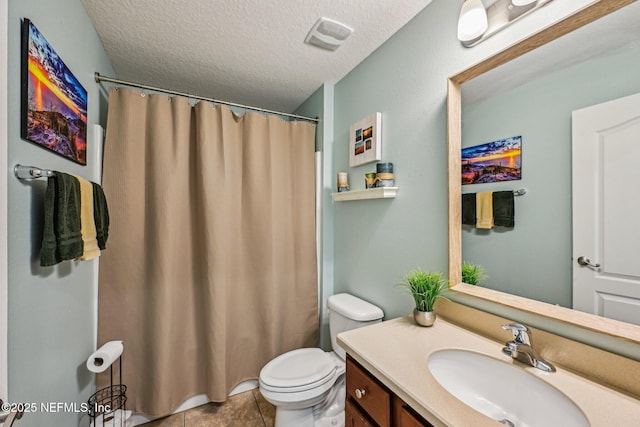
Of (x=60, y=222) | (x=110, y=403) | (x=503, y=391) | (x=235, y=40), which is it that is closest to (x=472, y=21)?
(x=235, y=40)

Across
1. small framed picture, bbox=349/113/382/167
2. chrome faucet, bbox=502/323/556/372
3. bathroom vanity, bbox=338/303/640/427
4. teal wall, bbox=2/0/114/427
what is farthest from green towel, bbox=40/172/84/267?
chrome faucet, bbox=502/323/556/372

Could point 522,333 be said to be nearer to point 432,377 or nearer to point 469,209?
point 432,377

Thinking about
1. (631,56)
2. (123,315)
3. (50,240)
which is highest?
(631,56)

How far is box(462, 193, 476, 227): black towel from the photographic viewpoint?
1.06 m

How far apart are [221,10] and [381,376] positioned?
1.75 metres

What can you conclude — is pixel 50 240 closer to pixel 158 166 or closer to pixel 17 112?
pixel 17 112

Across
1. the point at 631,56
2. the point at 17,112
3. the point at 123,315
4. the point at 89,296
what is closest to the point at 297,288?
the point at 123,315

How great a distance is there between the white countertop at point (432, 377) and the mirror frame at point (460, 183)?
0.52ft

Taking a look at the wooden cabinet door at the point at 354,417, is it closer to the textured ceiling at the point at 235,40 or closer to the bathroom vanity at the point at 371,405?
the bathroom vanity at the point at 371,405

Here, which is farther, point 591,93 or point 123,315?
point 123,315

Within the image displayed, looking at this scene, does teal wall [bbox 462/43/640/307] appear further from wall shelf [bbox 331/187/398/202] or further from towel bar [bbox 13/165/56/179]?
towel bar [bbox 13/165/56/179]

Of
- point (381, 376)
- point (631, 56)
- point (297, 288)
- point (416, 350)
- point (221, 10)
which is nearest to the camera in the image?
point (631, 56)

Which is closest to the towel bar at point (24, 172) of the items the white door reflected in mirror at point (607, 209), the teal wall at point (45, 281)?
the teal wall at point (45, 281)

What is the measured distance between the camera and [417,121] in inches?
51.6
